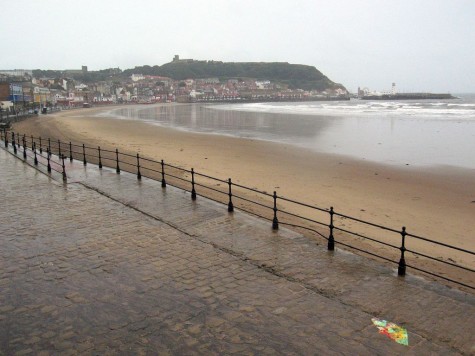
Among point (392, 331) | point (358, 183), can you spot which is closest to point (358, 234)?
point (392, 331)

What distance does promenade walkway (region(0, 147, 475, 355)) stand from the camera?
16.4ft

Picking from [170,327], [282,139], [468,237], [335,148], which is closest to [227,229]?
[170,327]

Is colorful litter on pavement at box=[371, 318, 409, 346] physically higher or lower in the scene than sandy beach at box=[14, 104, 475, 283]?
higher

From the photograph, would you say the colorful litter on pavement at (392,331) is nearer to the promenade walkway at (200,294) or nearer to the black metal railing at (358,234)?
the promenade walkway at (200,294)

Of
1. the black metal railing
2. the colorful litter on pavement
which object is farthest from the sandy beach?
the colorful litter on pavement

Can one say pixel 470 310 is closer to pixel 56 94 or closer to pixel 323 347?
pixel 323 347

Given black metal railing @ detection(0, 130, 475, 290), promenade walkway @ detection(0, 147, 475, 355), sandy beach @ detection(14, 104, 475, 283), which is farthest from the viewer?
sandy beach @ detection(14, 104, 475, 283)

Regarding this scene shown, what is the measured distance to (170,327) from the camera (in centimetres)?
530

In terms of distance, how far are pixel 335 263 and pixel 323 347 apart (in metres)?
2.67

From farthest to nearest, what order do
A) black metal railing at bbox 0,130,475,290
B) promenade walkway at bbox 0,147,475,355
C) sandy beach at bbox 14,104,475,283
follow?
sandy beach at bbox 14,104,475,283, black metal railing at bbox 0,130,475,290, promenade walkway at bbox 0,147,475,355

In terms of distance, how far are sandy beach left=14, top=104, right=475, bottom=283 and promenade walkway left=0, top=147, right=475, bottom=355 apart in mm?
3947

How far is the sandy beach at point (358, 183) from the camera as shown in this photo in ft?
39.6

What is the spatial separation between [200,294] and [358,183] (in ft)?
41.0

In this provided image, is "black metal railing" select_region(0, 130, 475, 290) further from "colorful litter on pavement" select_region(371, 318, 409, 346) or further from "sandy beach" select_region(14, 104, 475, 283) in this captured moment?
"colorful litter on pavement" select_region(371, 318, 409, 346)
